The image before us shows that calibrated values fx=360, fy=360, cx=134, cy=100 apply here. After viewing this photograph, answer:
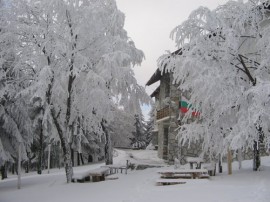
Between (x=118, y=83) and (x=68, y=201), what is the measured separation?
7.44 meters

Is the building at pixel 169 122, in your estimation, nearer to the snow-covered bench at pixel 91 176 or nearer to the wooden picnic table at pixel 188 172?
the snow-covered bench at pixel 91 176

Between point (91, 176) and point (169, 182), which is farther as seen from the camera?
point (91, 176)

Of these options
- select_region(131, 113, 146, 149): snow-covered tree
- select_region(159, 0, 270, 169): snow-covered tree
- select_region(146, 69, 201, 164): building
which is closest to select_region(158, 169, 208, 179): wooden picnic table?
select_region(159, 0, 270, 169): snow-covered tree

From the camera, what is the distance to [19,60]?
1387 centimetres

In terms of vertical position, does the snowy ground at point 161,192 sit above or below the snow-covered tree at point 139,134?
below

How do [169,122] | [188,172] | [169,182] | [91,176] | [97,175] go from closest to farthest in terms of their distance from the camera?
[169,182] → [188,172] → [97,175] → [91,176] → [169,122]

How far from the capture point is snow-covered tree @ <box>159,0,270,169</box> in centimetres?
1139

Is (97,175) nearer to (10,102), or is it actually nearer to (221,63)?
(10,102)

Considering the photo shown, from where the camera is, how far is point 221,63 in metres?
12.3

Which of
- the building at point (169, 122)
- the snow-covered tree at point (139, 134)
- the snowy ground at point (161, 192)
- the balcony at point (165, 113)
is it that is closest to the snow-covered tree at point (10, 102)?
the snowy ground at point (161, 192)

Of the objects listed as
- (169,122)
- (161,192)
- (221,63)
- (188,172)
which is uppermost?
(221,63)

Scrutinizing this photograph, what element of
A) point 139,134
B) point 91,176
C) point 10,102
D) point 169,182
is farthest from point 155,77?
point 139,134

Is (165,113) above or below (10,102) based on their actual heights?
above

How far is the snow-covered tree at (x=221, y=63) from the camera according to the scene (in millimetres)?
11391
